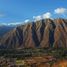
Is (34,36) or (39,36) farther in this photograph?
(34,36)

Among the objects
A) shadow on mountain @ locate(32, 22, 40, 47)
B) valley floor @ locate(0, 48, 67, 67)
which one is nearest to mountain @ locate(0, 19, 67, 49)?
shadow on mountain @ locate(32, 22, 40, 47)

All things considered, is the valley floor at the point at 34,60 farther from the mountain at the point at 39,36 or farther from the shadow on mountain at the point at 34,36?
the shadow on mountain at the point at 34,36

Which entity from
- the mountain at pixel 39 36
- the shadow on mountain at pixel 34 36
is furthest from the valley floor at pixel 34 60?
the shadow on mountain at pixel 34 36

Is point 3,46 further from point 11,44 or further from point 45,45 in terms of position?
point 45,45

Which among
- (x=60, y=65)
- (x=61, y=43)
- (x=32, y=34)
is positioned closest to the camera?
(x=60, y=65)

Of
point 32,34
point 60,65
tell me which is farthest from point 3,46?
point 60,65

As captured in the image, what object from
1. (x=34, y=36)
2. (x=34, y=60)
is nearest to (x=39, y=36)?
(x=34, y=36)

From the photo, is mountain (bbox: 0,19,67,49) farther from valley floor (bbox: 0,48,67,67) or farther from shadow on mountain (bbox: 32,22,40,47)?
valley floor (bbox: 0,48,67,67)

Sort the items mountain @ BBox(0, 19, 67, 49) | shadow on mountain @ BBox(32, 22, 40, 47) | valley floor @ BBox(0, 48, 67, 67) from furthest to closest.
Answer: shadow on mountain @ BBox(32, 22, 40, 47), mountain @ BBox(0, 19, 67, 49), valley floor @ BBox(0, 48, 67, 67)

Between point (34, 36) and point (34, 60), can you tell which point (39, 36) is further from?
point (34, 60)
